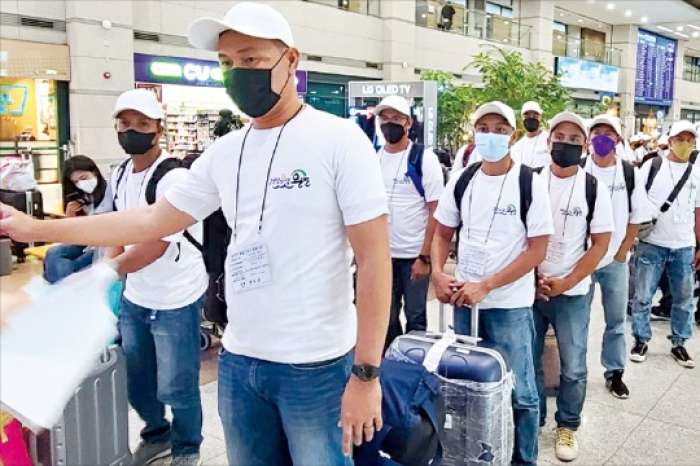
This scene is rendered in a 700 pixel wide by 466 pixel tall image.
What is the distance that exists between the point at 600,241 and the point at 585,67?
22.3 metres

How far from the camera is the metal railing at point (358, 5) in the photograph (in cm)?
1535

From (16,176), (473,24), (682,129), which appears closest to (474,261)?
(682,129)

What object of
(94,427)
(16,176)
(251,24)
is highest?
(251,24)

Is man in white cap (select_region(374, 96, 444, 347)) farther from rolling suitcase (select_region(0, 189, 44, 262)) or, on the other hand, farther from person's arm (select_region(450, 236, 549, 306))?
rolling suitcase (select_region(0, 189, 44, 262))

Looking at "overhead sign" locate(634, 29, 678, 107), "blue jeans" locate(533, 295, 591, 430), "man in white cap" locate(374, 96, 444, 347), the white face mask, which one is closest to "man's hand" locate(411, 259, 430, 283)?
"man in white cap" locate(374, 96, 444, 347)

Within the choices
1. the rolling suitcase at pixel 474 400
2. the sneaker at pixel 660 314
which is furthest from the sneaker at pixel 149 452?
the sneaker at pixel 660 314

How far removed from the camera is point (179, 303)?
2.85 metres

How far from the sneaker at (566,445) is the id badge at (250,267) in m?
2.17

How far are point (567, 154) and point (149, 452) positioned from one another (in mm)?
2463

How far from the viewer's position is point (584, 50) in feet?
79.6

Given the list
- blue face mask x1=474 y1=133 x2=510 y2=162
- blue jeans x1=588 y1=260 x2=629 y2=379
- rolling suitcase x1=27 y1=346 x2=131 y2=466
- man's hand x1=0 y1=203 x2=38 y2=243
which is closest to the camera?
man's hand x1=0 y1=203 x2=38 y2=243

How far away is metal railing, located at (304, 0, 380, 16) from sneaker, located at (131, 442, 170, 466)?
13.3 metres

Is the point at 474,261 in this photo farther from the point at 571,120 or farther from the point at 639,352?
the point at 639,352

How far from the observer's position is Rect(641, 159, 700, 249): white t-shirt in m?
4.68
